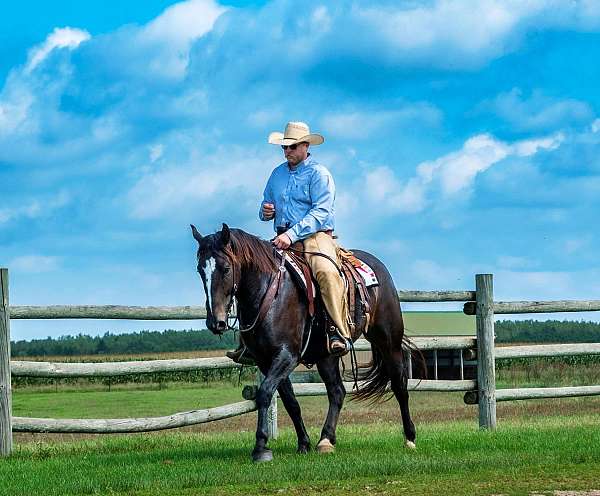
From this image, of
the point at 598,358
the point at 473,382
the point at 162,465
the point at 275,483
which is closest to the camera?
the point at 275,483

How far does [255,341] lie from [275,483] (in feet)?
4.75

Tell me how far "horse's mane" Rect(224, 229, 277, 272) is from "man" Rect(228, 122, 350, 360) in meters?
0.28

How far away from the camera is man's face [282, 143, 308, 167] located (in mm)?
8961

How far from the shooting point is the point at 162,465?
8617 mm

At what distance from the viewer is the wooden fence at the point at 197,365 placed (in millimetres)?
10625

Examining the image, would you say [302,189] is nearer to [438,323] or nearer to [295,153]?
[295,153]

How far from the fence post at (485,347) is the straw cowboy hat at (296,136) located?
4.24m

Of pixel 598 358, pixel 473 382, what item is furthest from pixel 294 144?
pixel 598 358

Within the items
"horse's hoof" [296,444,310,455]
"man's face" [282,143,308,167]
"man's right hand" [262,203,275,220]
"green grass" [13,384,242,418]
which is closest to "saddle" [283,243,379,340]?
"man's right hand" [262,203,275,220]

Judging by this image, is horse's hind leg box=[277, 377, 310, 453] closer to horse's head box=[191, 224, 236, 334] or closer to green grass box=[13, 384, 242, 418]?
horse's head box=[191, 224, 236, 334]

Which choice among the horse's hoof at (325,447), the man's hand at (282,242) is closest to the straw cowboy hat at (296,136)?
the man's hand at (282,242)

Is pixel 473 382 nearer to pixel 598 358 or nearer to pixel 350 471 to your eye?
pixel 350 471

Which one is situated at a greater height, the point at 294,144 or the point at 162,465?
the point at 294,144

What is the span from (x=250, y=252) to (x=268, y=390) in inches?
46.4
